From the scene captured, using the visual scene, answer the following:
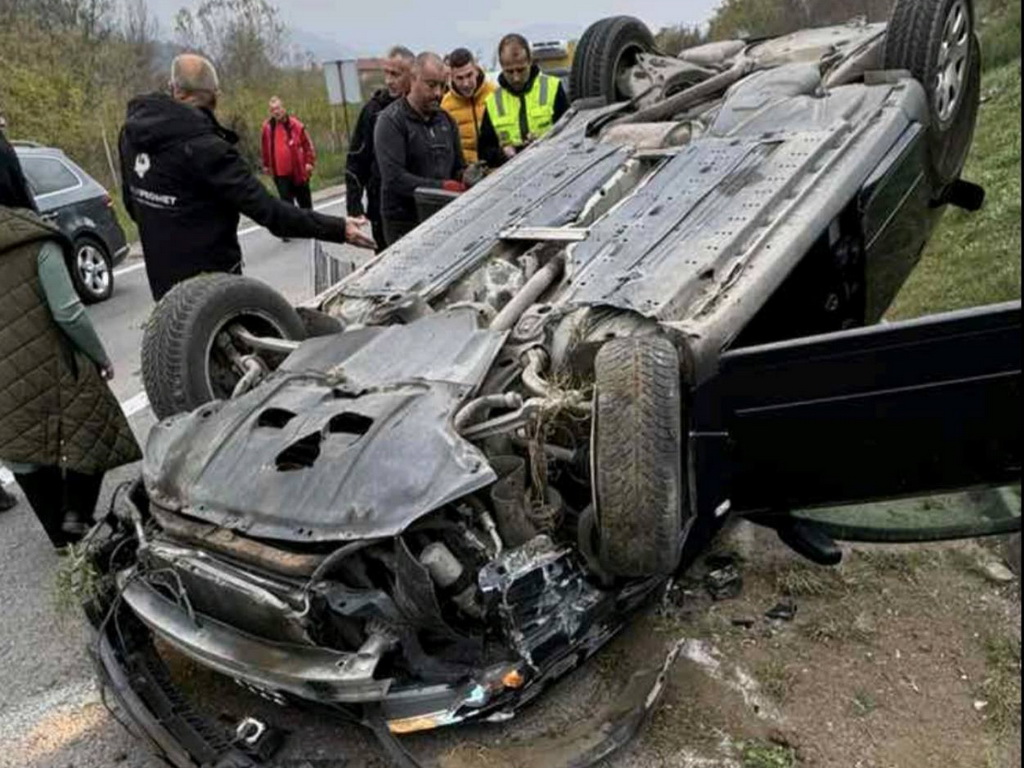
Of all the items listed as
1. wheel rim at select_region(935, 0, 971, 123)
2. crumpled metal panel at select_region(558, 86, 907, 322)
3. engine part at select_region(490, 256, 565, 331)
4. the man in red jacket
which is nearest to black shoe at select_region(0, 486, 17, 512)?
engine part at select_region(490, 256, 565, 331)

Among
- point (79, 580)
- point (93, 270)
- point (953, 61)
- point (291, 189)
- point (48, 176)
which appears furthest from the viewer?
point (291, 189)

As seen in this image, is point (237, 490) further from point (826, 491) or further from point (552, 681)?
point (826, 491)

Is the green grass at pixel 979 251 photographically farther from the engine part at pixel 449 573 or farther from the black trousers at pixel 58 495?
the black trousers at pixel 58 495

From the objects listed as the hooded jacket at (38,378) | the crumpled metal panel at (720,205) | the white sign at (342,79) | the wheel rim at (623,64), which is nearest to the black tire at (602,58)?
the wheel rim at (623,64)

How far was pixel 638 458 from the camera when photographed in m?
2.37

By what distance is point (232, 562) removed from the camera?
2.42m

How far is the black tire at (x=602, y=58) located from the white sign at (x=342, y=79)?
444 inches

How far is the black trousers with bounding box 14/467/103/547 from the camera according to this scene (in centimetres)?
374

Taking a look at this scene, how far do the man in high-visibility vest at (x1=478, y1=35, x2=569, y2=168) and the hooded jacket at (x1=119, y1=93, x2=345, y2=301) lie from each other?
1.92 metres

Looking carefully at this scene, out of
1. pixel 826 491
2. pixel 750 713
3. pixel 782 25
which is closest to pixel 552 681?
pixel 750 713

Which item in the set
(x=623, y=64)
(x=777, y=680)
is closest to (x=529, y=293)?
(x=777, y=680)

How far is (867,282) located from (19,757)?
11.0ft

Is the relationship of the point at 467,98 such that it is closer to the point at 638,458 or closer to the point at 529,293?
the point at 529,293

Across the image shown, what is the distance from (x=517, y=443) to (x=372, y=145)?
4224mm
